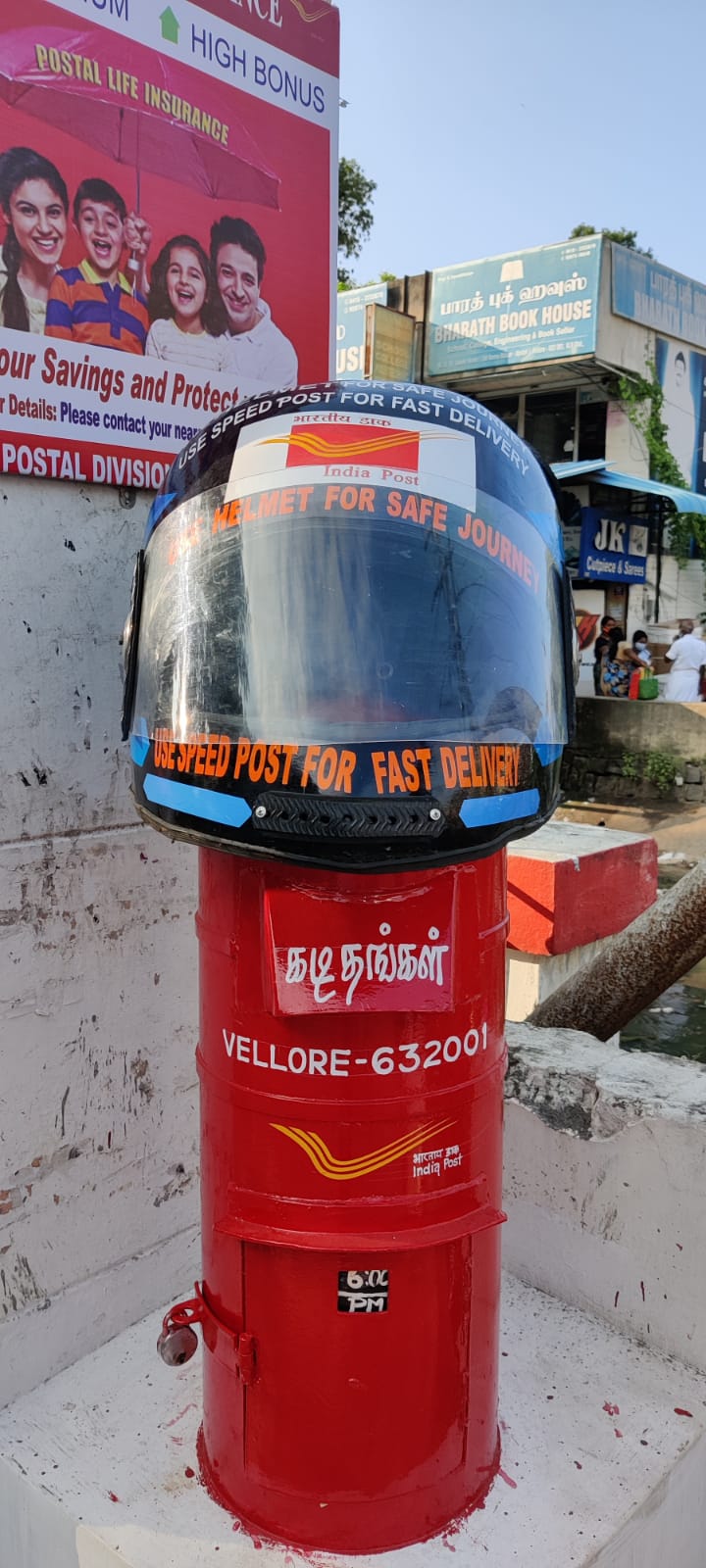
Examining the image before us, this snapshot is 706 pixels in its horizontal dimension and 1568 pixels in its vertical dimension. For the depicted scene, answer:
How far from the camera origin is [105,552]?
7.03 ft

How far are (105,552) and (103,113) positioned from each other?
2.59 feet

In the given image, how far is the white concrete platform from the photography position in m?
1.76

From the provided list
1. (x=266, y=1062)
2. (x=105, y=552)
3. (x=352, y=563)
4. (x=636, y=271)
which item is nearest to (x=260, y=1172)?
(x=266, y=1062)

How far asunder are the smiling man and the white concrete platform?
210 centimetres

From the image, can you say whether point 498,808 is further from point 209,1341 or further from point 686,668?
point 686,668

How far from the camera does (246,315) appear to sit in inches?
90.8

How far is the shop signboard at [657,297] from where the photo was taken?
15.3 metres

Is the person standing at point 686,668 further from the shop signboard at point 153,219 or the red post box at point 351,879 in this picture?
the red post box at point 351,879

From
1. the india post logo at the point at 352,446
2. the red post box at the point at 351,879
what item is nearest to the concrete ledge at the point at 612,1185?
the red post box at the point at 351,879

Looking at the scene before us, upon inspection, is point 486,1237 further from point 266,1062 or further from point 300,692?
point 300,692

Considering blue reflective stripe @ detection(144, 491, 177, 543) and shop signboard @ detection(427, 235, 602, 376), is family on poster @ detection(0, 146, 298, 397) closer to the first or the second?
blue reflective stripe @ detection(144, 491, 177, 543)

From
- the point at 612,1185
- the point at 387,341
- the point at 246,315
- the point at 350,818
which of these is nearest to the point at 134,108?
the point at 246,315

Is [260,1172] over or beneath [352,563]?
beneath

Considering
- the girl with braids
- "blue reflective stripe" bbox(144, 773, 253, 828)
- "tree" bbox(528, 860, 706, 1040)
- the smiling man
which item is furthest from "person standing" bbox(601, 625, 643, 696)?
"blue reflective stripe" bbox(144, 773, 253, 828)
